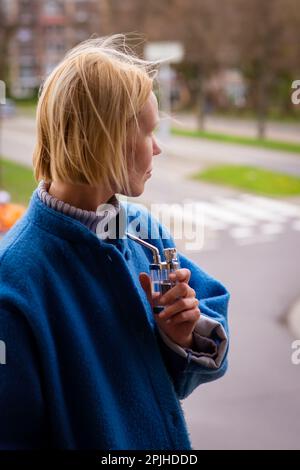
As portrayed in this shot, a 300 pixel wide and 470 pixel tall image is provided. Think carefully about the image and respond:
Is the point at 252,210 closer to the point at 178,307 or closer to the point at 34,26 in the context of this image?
the point at 34,26

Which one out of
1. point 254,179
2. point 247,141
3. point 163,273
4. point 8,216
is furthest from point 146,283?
point 247,141

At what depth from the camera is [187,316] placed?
0.54 meters

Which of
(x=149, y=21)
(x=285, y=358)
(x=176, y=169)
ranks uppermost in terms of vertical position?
(x=149, y=21)

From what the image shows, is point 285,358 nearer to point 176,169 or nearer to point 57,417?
point 57,417

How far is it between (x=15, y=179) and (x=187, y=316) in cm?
192

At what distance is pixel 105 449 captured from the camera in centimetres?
54

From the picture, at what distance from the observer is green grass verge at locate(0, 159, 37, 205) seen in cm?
190

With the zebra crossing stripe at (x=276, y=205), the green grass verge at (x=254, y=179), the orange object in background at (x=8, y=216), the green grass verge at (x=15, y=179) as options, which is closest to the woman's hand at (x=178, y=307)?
the orange object in background at (x=8, y=216)

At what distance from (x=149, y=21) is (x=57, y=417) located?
6.56 metres

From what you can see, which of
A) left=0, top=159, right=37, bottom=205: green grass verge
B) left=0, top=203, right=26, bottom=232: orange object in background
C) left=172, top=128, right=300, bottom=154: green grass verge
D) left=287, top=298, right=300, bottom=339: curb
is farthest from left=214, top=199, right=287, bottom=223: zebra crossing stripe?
left=0, top=203, right=26, bottom=232: orange object in background

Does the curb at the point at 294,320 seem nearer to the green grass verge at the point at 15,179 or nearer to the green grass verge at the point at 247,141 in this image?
the green grass verge at the point at 15,179

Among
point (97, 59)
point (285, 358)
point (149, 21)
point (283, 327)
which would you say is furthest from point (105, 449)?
point (149, 21)

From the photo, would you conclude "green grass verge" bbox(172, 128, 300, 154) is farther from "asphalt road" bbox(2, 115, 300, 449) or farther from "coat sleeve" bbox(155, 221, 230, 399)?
"coat sleeve" bbox(155, 221, 230, 399)

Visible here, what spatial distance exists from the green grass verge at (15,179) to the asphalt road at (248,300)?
6cm
